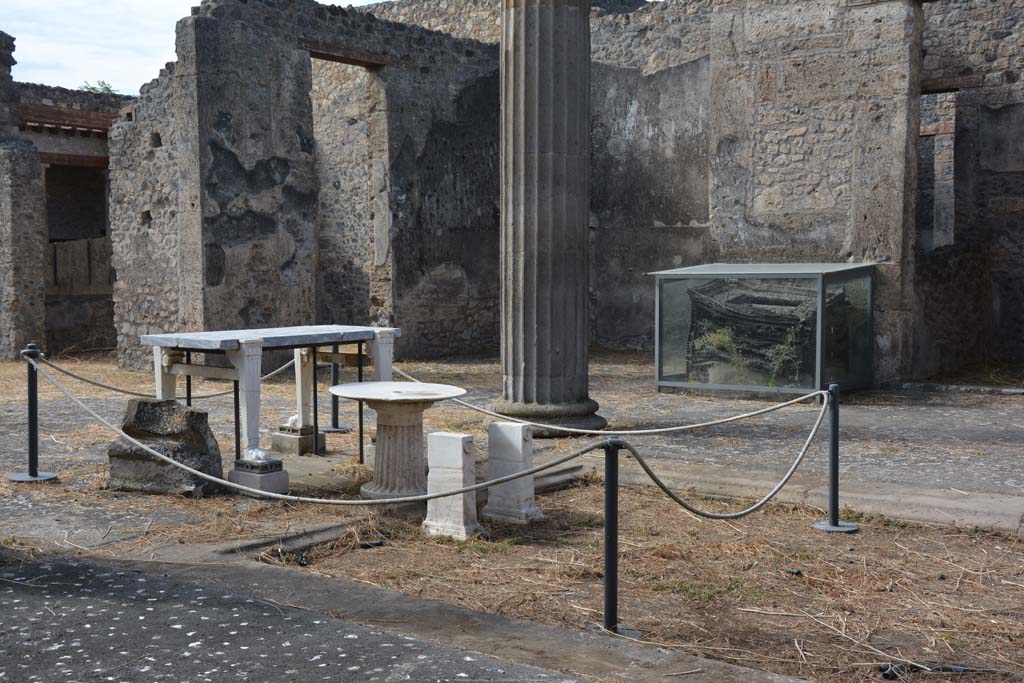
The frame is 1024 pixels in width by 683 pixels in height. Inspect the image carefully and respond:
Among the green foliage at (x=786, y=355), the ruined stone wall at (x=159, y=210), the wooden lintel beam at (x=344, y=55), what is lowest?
the green foliage at (x=786, y=355)

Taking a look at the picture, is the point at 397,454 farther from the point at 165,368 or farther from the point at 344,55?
the point at 344,55

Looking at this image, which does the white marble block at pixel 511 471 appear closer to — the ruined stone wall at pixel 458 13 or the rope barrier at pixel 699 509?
the rope barrier at pixel 699 509

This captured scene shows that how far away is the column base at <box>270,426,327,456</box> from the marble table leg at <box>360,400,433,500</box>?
140cm

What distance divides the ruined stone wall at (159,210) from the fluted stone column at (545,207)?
4.77m

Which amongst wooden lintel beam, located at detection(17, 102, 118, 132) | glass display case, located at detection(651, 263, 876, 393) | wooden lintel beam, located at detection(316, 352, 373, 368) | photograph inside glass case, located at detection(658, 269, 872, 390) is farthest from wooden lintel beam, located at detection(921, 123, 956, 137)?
wooden lintel beam, located at detection(316, 352, 373, 368)

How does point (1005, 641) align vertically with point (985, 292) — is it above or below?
below

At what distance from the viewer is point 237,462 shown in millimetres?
5801

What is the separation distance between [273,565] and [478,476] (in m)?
1.91

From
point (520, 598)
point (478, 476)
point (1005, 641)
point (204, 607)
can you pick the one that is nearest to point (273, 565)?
point (204, 607)

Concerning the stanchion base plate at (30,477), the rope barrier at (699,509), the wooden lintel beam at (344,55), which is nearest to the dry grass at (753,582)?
the rope barrier at (699,509)

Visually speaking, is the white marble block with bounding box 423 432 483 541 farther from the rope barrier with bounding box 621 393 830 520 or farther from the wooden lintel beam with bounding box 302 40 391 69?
the wooden lintel beam with bounding box 302 40 391 69

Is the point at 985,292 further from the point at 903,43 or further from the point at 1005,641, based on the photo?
the point at 1005,641

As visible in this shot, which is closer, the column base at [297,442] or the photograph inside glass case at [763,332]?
the column base at [297,442]

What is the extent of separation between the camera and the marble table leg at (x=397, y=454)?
5.62m
